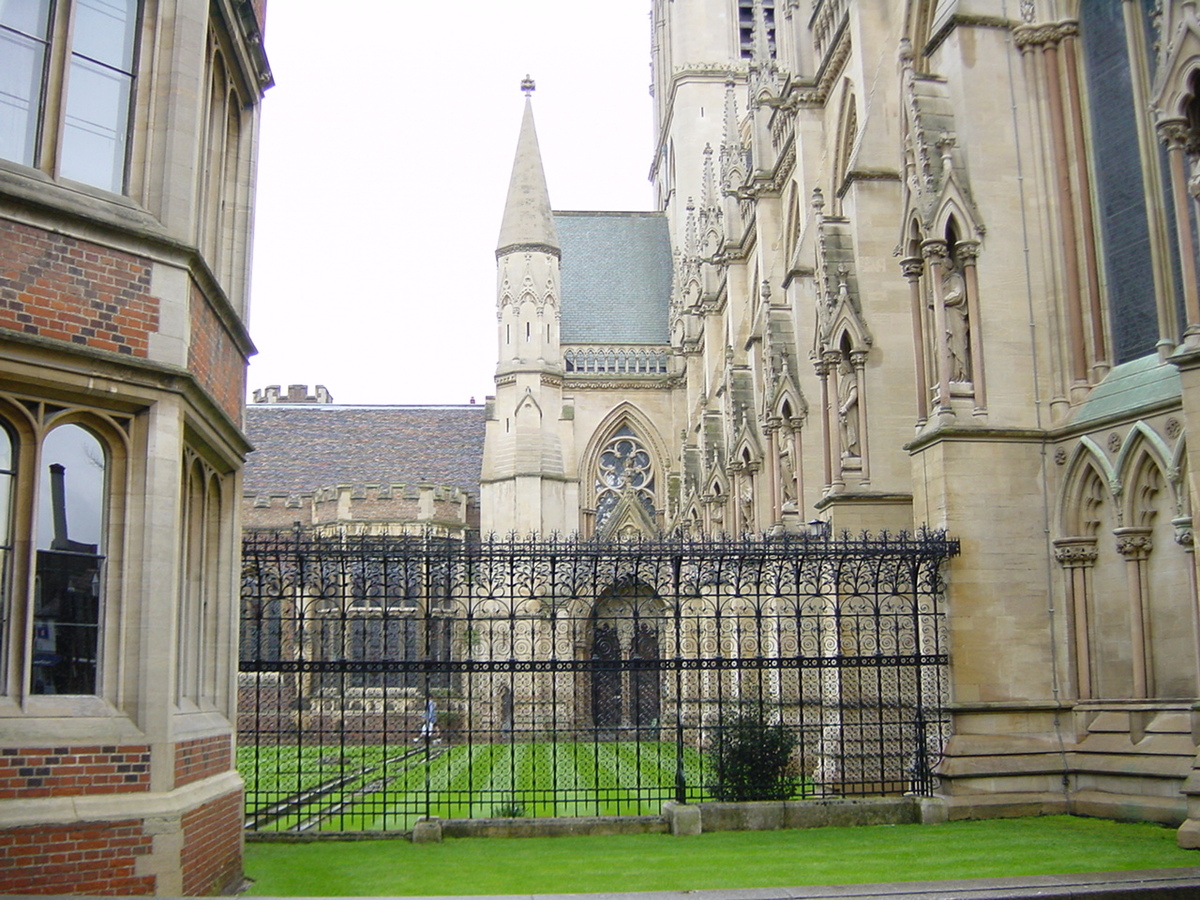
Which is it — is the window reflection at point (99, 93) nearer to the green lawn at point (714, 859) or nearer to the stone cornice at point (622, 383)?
the green lawn at point (714, 859)

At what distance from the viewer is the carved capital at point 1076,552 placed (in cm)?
1306

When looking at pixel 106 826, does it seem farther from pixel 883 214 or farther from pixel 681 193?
pixel 681 193

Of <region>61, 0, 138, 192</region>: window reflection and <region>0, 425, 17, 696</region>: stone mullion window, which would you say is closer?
<region>0, 425, 17, 696</region>: stone mullion window

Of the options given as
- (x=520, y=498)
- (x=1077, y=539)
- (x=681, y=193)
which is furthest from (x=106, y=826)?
(x=681, y=193)

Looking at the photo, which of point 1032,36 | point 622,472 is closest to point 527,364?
point 622,472

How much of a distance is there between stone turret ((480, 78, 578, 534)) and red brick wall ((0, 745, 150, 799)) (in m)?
32.6

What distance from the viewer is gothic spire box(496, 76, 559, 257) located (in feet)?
140

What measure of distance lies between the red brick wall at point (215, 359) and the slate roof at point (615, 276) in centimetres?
3505

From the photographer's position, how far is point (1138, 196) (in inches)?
516

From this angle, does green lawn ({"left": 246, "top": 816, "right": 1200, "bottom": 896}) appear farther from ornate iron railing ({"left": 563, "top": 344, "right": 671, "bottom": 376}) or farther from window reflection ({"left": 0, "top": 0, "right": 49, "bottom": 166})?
ornate iron railing ({"left": 563, "top": 344, "right": 671, "bottom": 376})

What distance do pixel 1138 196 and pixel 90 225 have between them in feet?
33.8

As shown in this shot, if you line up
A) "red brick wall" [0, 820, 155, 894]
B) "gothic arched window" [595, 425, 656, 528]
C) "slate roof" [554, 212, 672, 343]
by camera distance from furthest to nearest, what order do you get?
1. "slate roof" [554, 212, 672, 343]
2. "gothic arched window" [595, 425, 656, 528]
3. "red brick wall" [0, 820, 155, 894]

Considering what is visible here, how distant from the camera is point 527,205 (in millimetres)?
43062

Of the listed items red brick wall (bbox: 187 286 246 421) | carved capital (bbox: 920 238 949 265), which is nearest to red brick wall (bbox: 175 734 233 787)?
red brick wall (bbox: 187 286 246 421)
